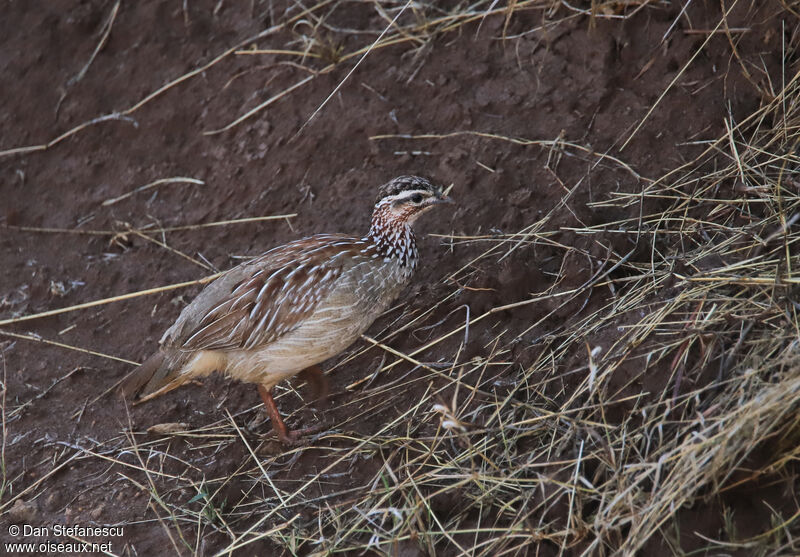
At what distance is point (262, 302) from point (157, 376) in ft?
2.38

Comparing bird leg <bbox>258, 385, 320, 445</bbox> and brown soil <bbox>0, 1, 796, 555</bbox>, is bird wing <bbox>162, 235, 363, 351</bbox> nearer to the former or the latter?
bird leg <bbox>258, 385, 320, 445</bbox>

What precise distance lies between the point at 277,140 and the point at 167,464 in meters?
2.53

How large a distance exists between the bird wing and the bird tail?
8 cm

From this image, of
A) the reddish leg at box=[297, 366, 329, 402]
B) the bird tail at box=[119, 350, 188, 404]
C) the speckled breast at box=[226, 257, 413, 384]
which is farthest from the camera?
the reddish leg at box=[297, 366, 329, 402]

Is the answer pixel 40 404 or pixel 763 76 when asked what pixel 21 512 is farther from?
pixel 763 76

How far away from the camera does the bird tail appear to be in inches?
188

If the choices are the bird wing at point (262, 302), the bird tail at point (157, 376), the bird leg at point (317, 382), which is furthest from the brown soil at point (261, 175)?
the bird wing at point (262, 302)

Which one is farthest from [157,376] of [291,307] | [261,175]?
[261,175]

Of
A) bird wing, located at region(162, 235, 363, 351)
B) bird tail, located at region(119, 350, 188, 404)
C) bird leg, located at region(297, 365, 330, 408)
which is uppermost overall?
bird wing, located at region(162, 235, 363, 351)

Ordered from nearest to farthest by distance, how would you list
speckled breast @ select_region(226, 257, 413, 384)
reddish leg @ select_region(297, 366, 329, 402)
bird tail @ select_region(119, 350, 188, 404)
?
speckled breast @ select_region(226, 257, 413, 384) → bird tail @ select_region(119, 350, 188, 404) → reddish leg @ select_region(297, 366, 329, 402)

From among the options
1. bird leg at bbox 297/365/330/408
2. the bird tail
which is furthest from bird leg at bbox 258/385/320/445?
the bird tail

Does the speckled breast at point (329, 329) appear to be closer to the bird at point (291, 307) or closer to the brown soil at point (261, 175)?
the bird at point (291, 307)

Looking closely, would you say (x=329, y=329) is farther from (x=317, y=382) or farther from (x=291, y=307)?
(x=317, y=382)

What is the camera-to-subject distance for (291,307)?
4.65 m
